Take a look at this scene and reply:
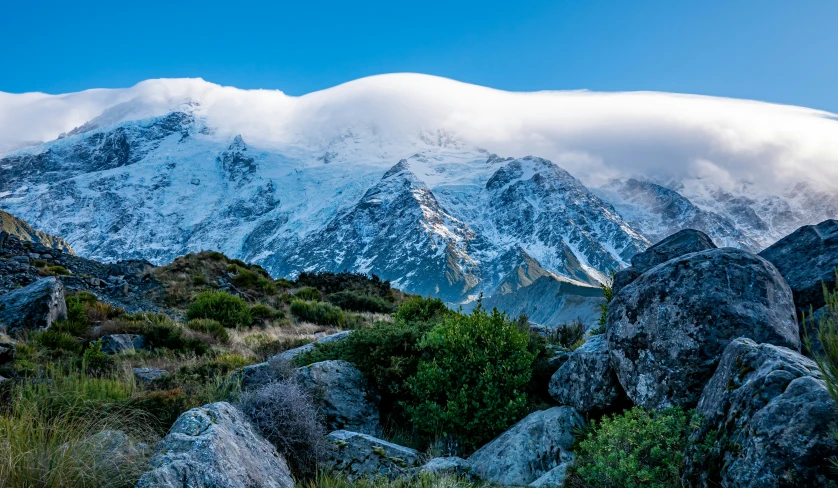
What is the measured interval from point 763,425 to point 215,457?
5.49 meters

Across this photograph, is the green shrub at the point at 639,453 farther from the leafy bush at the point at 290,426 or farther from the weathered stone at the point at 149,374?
the weathered stone at the point at 149,374

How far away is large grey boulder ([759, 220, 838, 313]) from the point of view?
8.91m

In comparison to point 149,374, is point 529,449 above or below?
below

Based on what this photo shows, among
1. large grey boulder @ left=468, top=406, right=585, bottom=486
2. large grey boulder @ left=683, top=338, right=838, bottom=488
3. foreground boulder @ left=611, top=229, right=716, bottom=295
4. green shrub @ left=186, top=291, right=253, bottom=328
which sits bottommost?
green shrub @ left=186, top=291, right=253, bottom=328

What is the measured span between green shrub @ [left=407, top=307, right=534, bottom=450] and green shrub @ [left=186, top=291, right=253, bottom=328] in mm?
11931

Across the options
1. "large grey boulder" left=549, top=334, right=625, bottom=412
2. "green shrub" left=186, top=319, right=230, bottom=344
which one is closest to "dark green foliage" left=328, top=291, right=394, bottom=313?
"green shrub" left=186, top=319, right=230, bottom=344

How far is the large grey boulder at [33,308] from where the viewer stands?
14914mm

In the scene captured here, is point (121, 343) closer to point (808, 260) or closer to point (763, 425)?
point (763, 425)

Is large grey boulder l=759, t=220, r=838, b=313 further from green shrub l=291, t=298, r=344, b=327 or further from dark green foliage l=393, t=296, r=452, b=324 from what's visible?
green shrub l=291, t=298, r=344, b=327

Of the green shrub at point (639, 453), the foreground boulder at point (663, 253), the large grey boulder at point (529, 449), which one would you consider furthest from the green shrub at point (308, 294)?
the green shrub at point (639, 453)

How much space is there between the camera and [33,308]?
604 inches

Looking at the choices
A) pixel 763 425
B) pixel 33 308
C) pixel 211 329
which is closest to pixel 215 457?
pixel 763 425

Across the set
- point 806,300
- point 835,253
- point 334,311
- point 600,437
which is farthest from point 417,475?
point 334,311

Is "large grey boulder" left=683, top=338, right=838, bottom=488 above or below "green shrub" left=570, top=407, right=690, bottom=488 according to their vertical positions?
above
